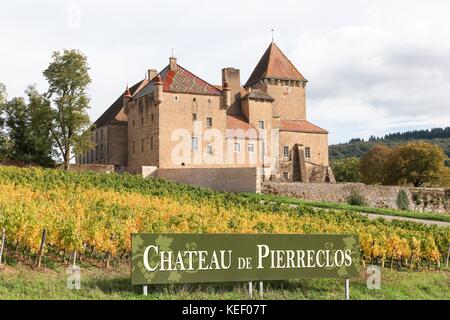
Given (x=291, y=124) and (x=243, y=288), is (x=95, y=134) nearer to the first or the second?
(x=291, y=124)

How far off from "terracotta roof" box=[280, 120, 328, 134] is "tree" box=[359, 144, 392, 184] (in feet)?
47.8

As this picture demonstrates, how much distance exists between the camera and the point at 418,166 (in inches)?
2746

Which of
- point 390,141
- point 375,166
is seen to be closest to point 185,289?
point 375,166

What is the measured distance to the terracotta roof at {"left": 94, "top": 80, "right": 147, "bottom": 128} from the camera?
56241 mm

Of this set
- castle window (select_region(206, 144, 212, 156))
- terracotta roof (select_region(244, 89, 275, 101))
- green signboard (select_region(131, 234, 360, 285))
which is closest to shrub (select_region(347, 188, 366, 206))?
castle window (select_region(206, 144, 212, 156))

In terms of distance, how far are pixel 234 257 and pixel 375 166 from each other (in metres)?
64.5

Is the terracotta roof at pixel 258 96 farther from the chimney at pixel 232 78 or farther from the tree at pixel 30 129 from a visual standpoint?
the tree at pixel 30 129

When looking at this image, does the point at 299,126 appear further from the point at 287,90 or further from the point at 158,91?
the point at 158,91

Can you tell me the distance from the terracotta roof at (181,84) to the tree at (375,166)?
30.0 meters

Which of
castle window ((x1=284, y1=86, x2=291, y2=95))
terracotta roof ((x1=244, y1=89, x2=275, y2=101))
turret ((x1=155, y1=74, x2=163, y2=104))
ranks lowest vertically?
turret ((x1=155, y1=74, x2=163, y2=104))

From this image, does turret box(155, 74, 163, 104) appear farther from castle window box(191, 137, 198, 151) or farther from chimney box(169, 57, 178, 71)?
castle window box(191, 137, 198, 151)

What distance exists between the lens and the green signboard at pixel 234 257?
12.7 meters

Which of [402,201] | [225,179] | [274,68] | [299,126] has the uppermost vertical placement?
[274,68]

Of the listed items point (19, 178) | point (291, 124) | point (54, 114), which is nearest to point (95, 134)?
point (54, 114)
